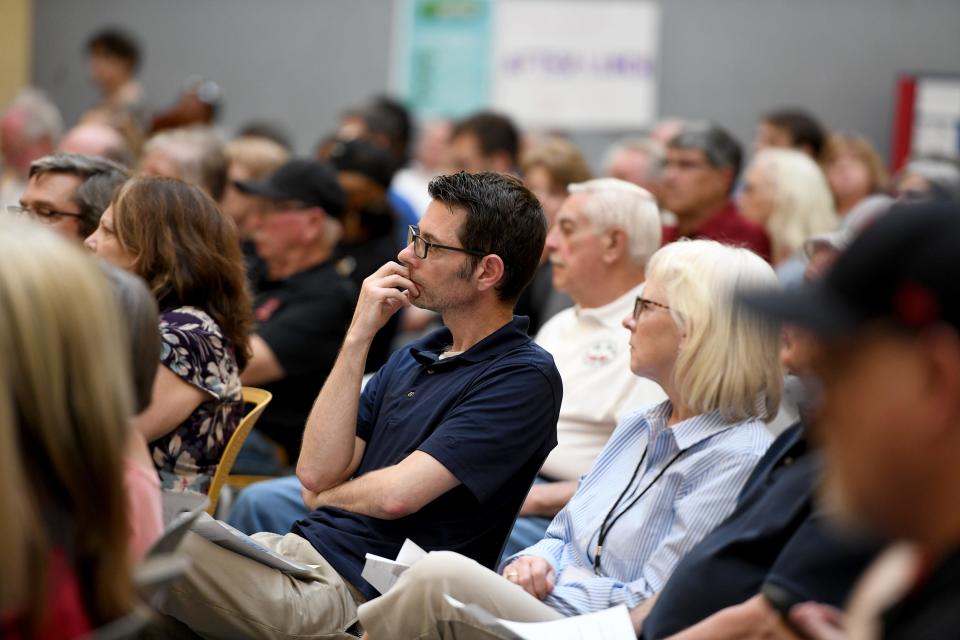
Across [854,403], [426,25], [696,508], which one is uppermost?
[426,25]

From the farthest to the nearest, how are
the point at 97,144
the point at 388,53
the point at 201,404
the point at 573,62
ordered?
the point at 388,53 → the point at 573,62 → the point at 97,144 → the point at 201,404

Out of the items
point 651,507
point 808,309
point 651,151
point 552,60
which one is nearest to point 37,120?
point 651,151

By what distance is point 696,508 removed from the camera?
2281 millimetres

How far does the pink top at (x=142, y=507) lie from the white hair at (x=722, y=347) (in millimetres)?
1136

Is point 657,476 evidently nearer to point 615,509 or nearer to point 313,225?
point 615,509

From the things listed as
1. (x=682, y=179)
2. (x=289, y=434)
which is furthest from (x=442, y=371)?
(x=682, y=179)

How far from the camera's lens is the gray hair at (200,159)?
4727mm

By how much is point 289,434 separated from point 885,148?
5.84 meters

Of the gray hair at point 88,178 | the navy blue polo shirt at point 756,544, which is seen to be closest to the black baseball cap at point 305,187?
the gray hair at point 88,178

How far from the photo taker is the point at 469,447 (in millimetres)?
2461

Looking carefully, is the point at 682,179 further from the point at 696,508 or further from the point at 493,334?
the point at 696,508

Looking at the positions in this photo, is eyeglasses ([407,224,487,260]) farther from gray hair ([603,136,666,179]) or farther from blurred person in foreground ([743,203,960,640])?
gray hair ([603,136,666,179])

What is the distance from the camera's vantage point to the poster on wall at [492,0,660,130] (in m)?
8.05

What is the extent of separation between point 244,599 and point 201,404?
496 mm
